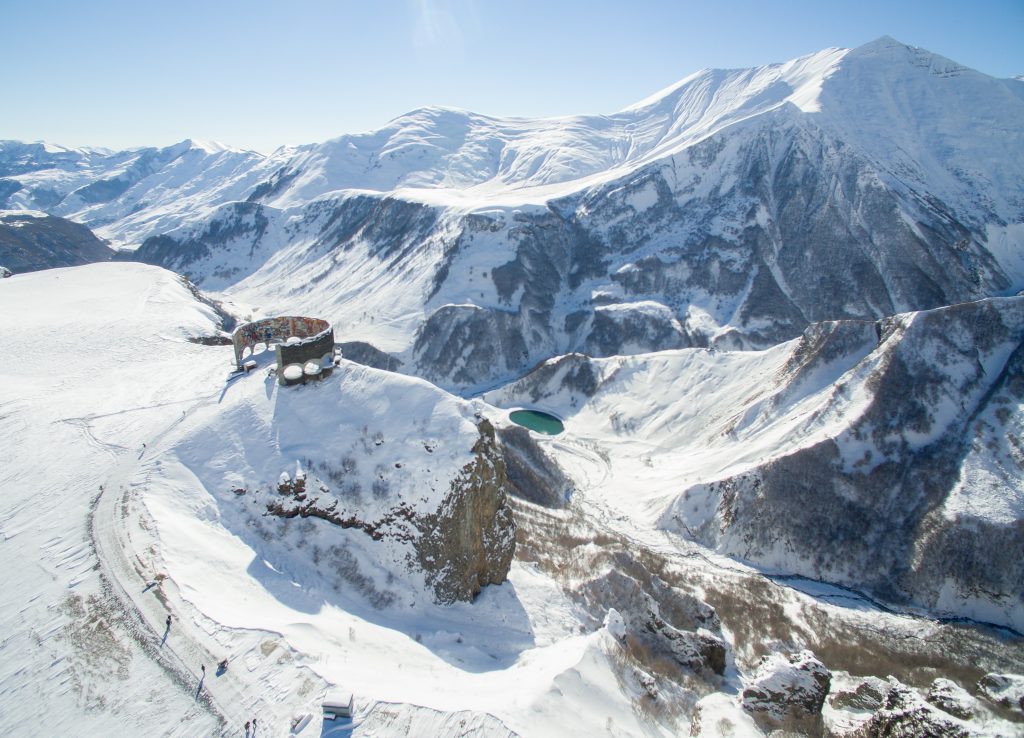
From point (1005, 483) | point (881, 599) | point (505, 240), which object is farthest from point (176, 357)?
point (505, 240)

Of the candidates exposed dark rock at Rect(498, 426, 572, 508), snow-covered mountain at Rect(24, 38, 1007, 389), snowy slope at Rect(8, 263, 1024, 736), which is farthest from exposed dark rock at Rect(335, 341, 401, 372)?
snowy slope at Rect(8, 263, 1024, 736)

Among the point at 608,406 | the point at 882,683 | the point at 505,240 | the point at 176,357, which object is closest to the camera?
the point at 882,683

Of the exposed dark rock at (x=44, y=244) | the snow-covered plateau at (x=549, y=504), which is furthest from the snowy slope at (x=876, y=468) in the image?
the exposed dark rock at (x=44, y=244)

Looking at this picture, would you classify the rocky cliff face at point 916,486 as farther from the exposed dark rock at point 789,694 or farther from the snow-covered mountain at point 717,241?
the snow-covered mountain at point 717,241

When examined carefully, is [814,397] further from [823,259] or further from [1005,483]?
[823,259]

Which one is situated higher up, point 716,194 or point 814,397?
point 716,194

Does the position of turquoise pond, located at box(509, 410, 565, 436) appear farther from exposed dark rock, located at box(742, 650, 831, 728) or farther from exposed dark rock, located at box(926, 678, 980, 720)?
exposed dark rock, located at box(926, 678, 980, 720)

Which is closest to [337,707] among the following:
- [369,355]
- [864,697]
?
[864,697]
